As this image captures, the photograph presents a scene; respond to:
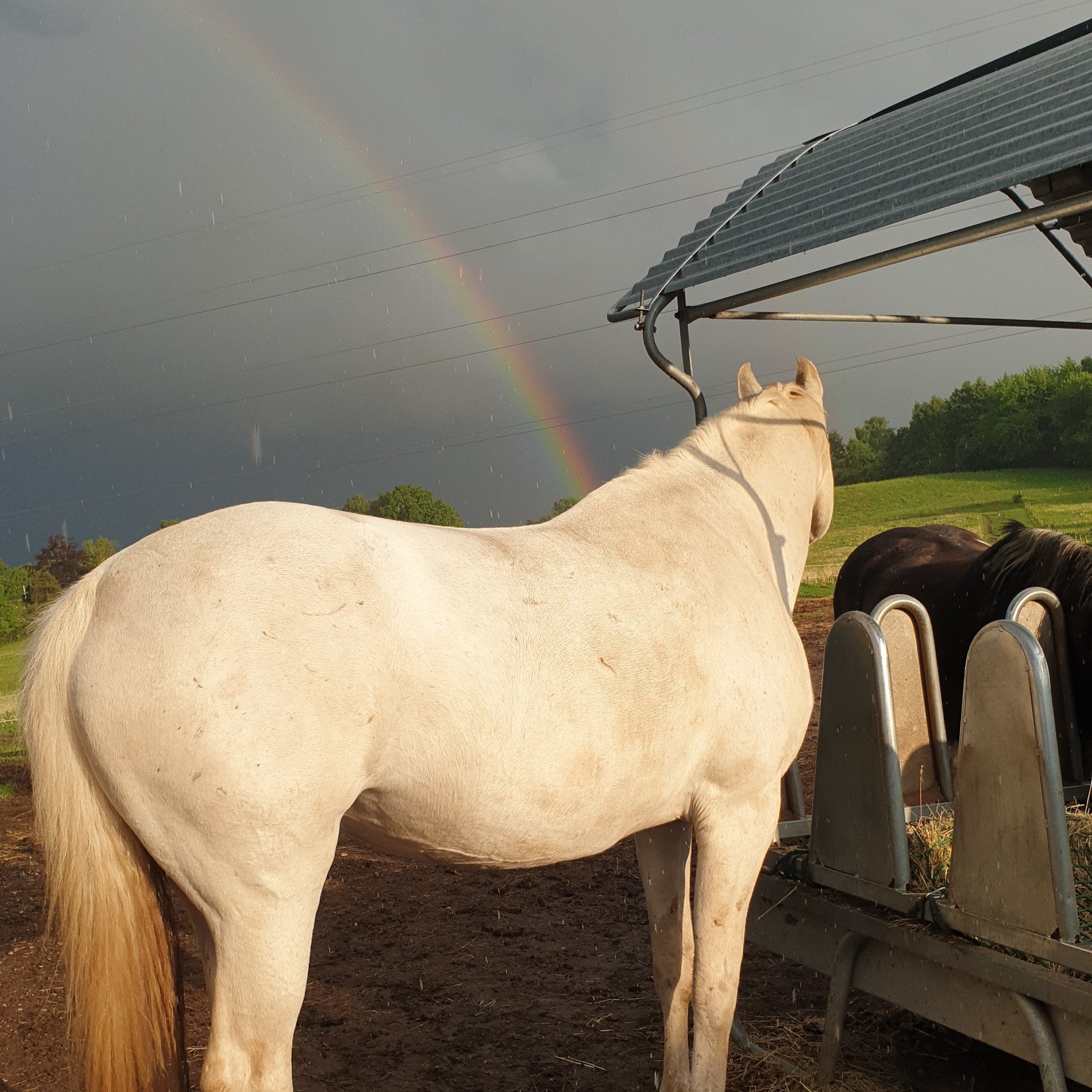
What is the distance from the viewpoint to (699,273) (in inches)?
134

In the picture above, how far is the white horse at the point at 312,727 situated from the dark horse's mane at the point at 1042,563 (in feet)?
7.43

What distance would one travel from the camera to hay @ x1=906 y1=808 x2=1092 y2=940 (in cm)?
285

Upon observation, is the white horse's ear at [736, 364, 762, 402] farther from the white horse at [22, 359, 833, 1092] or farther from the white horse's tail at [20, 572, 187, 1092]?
the white horse's tail at [20, 572, 187, 1092]

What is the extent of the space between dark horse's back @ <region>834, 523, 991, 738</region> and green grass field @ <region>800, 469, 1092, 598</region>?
7403 millimetres

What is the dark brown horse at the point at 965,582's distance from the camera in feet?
13.5

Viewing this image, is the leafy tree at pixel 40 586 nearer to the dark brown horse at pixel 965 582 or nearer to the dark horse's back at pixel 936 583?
the dark horse's back at pixel 936 583

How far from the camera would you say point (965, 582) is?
209 inches

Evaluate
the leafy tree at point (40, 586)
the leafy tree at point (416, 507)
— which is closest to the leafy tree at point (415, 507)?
the leafy tree at point (416, 507)

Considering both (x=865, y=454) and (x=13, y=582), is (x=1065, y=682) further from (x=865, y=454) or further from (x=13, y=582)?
(x=13, y=582)

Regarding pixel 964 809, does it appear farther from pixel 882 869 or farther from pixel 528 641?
pixel 528 641

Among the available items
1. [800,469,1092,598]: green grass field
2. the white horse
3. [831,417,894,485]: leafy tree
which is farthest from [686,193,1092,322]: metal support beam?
[831,417,894,485]: leafy tree

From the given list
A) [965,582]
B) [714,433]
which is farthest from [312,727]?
[965,582]

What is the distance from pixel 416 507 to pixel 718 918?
79.9 ft

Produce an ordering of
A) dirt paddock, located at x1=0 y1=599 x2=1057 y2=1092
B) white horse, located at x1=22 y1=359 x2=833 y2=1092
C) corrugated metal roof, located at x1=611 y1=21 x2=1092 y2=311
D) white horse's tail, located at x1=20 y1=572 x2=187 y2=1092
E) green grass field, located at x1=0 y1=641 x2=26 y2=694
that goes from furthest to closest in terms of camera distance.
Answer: green grass field, located at x1=0 y1=641 x2=26 y2=694
dirt paddock, located at x1=0 y1=599 x2=1057 y2=1092
corrugated metal roof, located at x1=611 y1=21 x2=1092 y2=311
white horse's tail, located at x1=20 y1=572 x2=187 y2=1092
white horse, located at x1=22 y1=359 x2=833 y2=1092
